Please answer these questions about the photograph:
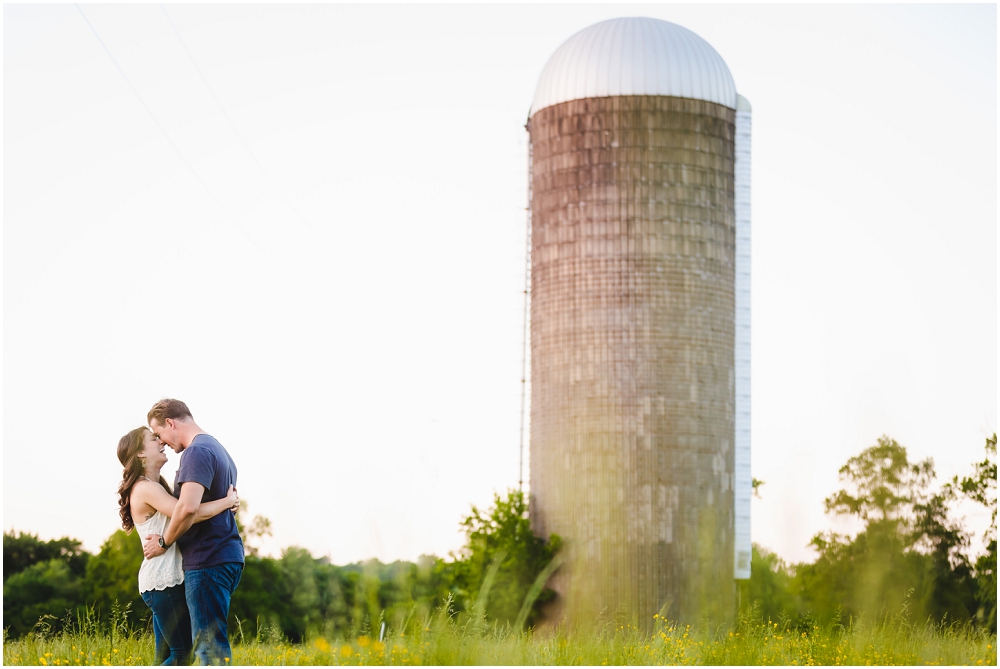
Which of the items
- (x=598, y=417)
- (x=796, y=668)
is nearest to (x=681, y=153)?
(x=598, y=417)

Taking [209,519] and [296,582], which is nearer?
[296,582]

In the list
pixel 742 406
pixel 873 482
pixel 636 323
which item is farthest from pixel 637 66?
pixel 873 482

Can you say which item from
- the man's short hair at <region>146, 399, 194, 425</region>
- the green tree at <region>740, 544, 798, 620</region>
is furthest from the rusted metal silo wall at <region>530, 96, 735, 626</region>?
the man's short hair at <region>146, 399, 194, 425</region>

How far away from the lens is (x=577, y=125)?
26.2 m

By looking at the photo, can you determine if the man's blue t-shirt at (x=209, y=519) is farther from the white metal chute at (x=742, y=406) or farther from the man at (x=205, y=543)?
the white metal chute at (x=742, y=406)

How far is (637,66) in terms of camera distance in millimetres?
26000

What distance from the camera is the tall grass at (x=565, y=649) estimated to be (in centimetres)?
655

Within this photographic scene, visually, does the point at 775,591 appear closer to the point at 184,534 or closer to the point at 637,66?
the point at 184,534

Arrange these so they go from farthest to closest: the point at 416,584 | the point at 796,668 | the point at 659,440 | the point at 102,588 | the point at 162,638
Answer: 1. the point at 102,588
2. the point at 659,440
3. the point at 162,638
4. the point at 796,668
5. the point at 416,584

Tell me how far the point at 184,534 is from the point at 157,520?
9.4 inches

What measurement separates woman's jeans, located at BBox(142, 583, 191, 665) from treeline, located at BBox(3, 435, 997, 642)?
545 mm

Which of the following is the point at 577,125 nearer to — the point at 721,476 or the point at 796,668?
the point at 721,476

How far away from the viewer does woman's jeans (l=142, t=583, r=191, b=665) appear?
7.59 meters

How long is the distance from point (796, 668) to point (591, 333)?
18107 mm
